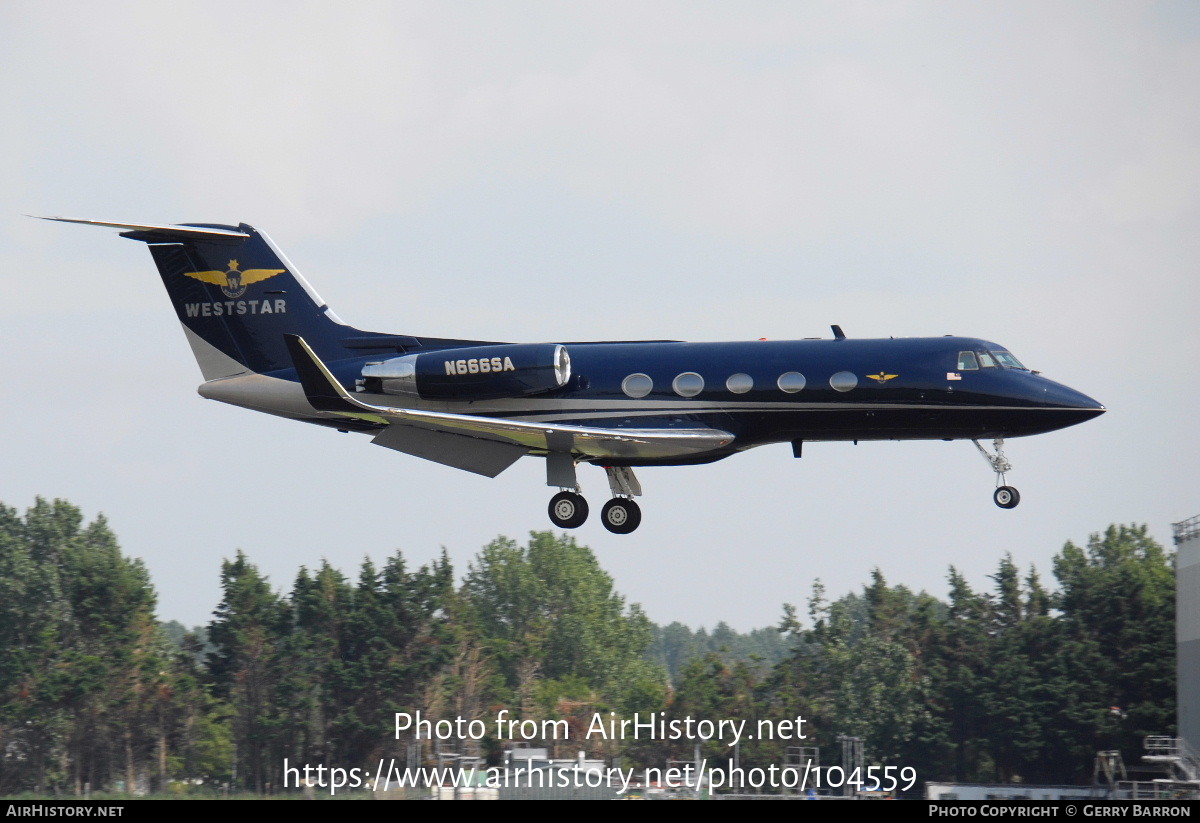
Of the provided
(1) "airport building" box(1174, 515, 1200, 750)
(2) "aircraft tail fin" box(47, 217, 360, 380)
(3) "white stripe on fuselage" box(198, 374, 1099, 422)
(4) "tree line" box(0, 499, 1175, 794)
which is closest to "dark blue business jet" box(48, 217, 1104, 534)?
(3) "white stripe on fuselage" box(198, 374, 1099, 422)

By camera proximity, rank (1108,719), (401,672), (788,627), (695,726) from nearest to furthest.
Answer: (1108,719) < (401,672) < (695,726) < (788,627)

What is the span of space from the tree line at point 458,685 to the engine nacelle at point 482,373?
108 ft

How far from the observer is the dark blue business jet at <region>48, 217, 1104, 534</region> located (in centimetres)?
2716

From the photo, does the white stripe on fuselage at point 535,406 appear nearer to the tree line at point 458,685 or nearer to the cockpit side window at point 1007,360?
the cockpit side window at point 1007,360

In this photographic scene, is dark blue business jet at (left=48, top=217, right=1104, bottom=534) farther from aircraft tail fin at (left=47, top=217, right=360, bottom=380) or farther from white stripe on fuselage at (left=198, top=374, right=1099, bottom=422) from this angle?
aircraft tail fin at (left=47, top=217, right=360, bottom=380)

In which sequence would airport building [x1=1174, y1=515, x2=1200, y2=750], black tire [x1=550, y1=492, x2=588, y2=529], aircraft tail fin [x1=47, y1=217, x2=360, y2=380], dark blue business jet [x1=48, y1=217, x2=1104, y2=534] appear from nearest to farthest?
dark blue business jet [x1=48, y1=217, x2=1104, y2=534]
black tire [x1=550, y1=492, x2=588, y2=529]
aircraft tail fin [x1=47, y1=217, x2=360, y2=380]
airport building [x1=1174, y1=515, x2=1200, y2=750]

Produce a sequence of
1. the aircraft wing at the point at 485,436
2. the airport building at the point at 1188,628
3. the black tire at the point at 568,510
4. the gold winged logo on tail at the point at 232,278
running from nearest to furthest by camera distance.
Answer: the aircraft wing at the point at 485,436
the black tire at the point at 568,510
the gold winged logo on tail at the point at 232,278
the airport building at the point at 1188,628

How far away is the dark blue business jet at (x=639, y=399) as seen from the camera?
27156 millimetres

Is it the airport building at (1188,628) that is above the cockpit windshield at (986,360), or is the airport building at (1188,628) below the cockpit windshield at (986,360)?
below

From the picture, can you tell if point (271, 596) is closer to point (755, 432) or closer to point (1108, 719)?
point (1108, 719)

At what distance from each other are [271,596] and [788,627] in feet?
94.2

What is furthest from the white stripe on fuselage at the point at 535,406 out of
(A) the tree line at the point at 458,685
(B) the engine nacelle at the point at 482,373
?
(A) the tree line at the point at 458,685

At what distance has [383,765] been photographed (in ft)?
207
